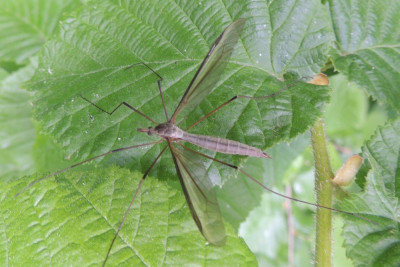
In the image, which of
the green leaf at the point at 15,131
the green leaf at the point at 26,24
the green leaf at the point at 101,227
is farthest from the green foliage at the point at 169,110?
the green leaf at the point at 15,131

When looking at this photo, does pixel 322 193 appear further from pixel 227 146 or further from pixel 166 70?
pixel 166 70

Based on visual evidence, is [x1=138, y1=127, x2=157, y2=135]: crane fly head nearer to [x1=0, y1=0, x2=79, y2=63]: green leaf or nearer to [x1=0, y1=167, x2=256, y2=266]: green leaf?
[x1=0, y1=167, x2=256, y2=266]: green leaf

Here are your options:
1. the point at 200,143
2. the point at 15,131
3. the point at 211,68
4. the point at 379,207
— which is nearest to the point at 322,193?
the point at 379,207

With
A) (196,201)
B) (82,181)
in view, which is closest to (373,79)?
(196,201)

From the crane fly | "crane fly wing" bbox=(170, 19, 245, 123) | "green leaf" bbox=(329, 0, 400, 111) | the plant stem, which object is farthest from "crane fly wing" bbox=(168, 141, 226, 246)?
"green leaf" bbox=(329, 0, 400, 111)

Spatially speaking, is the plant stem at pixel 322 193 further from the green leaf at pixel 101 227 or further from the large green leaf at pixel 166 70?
the green leaf at pixel 101 227

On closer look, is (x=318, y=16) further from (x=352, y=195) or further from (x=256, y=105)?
(x=352, y=195)
